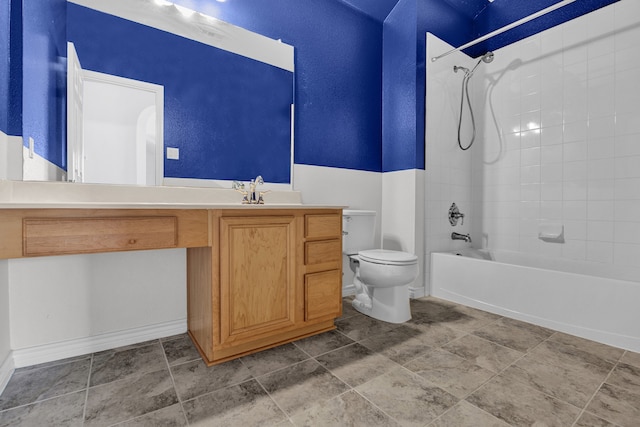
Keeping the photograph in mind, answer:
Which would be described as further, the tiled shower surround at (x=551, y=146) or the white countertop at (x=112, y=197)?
the tiled shower surround at (x=551, y=146)

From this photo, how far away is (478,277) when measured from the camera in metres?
2.24

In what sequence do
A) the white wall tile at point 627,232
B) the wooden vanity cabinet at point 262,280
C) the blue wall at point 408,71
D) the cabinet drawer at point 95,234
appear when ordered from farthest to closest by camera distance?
1. the blue wall at point 408,71
2. the white wall tile at point 627,232
3. the wooden vanity cabinet at point 262,280
4. the cabinet drawer at point 95,234

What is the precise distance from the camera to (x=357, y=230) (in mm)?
2260

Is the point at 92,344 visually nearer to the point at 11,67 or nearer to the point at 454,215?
the point at 11,67

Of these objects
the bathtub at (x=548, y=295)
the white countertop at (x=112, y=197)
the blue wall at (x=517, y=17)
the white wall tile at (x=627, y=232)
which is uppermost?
the blue wall at (x=517, y=17)

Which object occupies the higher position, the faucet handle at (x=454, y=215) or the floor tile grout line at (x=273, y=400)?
the faucet handle at (x=454, y=215)

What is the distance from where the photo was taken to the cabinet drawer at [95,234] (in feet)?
3.38

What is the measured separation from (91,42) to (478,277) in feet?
9.09

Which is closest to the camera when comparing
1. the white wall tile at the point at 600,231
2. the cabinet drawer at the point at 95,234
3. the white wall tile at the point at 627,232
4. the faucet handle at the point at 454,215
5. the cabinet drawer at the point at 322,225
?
the cabinet drawer at the point at 95,234

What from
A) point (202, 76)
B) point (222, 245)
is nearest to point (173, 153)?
point (202, 76)

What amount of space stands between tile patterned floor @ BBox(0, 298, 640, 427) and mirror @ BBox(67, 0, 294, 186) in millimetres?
1027

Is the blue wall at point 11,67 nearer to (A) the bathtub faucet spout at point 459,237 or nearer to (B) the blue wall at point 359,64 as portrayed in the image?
(B) the blue wall at point 359,64

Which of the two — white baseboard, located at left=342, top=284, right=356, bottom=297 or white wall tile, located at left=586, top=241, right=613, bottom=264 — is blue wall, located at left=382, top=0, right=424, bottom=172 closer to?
white baseboard, located at left=342, top=284, right=356, bottom=297

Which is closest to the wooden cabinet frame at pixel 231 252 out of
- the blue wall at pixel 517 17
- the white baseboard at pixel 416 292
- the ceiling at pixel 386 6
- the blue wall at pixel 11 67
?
the blue wall at pixel 11 67
